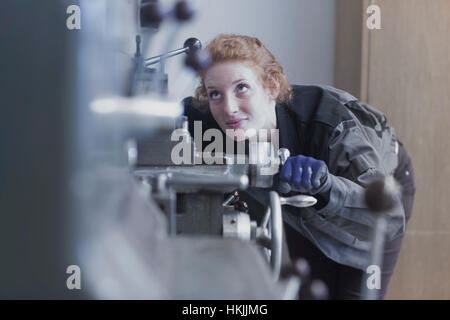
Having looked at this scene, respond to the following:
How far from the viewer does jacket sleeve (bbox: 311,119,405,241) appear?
39.9 inches

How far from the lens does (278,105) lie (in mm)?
1156

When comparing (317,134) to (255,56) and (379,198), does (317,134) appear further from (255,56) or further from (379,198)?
(379,198)

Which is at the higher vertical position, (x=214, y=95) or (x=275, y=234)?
(x=214, y=95)

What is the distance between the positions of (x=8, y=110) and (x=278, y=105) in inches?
31.9

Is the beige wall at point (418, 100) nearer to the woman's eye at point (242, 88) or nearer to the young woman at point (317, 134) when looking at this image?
the young woman at point (317, 134)

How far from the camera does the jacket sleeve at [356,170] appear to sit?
101 cm

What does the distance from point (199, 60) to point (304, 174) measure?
1.12 feet

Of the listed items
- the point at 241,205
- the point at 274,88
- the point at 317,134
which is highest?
the point at 274,88

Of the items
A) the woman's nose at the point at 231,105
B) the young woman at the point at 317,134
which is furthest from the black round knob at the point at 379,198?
the woman's nose at the point at 231,105

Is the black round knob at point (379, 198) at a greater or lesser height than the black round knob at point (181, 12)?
lesser

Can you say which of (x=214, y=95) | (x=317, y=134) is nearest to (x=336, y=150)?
(x=317, y=134)

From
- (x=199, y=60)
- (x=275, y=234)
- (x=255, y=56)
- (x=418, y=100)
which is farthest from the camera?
(x=418, y=100)

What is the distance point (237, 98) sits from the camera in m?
1.07
